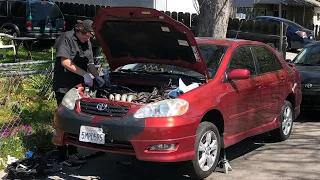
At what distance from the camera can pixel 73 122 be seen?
213 inches

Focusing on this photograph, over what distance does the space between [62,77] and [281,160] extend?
319 centimetres

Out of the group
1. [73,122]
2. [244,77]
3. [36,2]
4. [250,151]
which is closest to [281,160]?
[250,151]

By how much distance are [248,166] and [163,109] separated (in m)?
1.75

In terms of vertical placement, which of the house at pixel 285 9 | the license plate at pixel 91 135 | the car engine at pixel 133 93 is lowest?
the license plate at pixel 91 135

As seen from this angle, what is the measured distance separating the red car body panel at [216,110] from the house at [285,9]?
2074 cm

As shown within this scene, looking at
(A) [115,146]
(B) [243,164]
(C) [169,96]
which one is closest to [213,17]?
(B) [243,164]

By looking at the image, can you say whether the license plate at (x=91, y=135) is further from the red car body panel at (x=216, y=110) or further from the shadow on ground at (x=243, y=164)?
the shadow on ground at (x=243, y=164)

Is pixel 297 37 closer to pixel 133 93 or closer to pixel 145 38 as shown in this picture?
pixel 145 38

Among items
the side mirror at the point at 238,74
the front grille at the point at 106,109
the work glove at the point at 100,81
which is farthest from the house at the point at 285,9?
the front grille at the point at 106,109

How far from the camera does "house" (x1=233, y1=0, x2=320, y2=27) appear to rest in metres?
29.3

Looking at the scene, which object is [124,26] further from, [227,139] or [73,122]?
[227,139]

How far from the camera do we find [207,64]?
6.17 meters

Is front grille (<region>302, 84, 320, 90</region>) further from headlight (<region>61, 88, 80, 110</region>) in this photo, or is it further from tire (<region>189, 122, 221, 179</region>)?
headlight (<region>61, 88, 80, 110</region>)

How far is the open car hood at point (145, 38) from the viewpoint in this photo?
18.6ft
